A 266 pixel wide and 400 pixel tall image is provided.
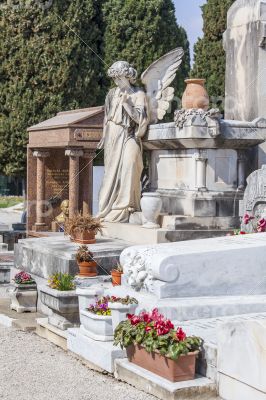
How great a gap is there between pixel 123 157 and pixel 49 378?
5514mm

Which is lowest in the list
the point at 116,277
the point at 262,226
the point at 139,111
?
the point at 116,277

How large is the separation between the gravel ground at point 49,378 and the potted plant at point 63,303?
12.8 inches

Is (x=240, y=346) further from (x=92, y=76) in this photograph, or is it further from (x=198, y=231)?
(x=92, y=76)

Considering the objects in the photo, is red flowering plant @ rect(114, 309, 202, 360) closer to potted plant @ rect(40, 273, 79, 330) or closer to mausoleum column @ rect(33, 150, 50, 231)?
potted plant @ rect(40, 273, 79, 330)

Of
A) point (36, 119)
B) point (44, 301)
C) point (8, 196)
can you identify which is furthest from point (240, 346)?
point (8, 196)

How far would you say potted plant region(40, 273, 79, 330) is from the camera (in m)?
8.41

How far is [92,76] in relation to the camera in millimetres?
26078

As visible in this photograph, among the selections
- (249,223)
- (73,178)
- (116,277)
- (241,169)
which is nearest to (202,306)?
(116,277)

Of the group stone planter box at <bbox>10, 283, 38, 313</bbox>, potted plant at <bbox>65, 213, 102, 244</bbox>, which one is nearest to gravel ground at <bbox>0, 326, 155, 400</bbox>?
stone planter box at <bbox>10, 283, 38, 313</bbox>

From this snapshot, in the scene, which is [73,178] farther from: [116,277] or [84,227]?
[116,277]

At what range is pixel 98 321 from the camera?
284 inches

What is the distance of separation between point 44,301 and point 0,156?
1742 centimetres

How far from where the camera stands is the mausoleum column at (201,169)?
11.0m

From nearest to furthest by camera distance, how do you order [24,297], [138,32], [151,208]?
[24,297], [151,208], [138,32]
